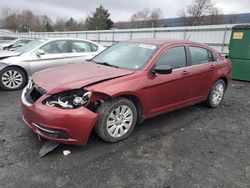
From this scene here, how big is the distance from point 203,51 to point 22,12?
331 ft

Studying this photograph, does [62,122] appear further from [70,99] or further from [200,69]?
[200,69]

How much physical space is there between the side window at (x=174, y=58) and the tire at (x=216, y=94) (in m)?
1.30

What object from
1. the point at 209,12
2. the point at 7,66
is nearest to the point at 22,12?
the point at 209,12

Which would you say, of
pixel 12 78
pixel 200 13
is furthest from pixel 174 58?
pixel 200 13

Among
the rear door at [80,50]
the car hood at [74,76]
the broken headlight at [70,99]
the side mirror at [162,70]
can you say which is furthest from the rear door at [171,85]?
the rear door at [80,50]

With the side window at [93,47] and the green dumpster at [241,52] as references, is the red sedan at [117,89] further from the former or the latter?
the green dumpster at [241,52]

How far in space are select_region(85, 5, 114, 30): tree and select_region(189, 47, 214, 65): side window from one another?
49763mm

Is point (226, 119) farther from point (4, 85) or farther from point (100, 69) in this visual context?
point (4, 85)

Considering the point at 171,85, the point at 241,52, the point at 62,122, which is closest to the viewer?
the point at 62,122

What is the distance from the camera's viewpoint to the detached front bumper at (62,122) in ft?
11.1

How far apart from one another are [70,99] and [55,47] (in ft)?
15.8

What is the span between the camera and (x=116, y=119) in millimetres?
3885

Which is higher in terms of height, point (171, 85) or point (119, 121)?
point (171, 85)

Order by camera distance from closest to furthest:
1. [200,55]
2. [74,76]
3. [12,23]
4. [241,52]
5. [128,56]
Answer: [74,76] → [128,56] → [200,55] → [241,52] → [12,23]
